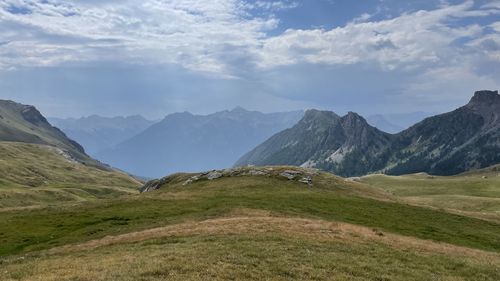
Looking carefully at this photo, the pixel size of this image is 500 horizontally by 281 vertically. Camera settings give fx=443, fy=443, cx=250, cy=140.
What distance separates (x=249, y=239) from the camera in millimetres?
44781

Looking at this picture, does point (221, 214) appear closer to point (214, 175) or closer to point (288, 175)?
point (288, 175)

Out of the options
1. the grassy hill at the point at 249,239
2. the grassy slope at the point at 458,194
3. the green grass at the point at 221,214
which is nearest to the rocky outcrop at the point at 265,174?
the grassy hill at the point at 249,239

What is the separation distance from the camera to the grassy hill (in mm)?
32938

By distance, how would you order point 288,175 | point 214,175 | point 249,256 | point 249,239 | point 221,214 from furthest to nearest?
1. point 214,175
2. point 288,175
3. point 221,214
4. point 249,239
5. point 249,256

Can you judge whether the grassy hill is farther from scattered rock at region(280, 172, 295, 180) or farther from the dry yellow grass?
scattered rock at region(280, 172, 295, 180)

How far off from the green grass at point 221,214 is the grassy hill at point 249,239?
20 centimetres

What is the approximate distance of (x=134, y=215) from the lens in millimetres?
68250

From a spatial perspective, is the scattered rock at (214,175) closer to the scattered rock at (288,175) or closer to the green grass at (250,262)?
the scattered rock at (288,175)

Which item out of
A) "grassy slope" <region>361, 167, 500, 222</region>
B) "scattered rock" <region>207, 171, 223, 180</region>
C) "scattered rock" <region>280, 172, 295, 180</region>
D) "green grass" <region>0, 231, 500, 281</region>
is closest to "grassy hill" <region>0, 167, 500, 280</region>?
"green grass" <region>0, 231, 500, 281</region>

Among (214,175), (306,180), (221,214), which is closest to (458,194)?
(306,180)

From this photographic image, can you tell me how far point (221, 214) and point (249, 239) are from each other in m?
20.3

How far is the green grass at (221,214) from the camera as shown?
59.3 meters

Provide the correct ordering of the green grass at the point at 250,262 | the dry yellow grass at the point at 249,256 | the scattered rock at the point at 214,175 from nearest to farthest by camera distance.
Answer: the green grass at the point at 250,262
the dry yellow grass at the point at 249,256
the scattered rock at the point at 214,175

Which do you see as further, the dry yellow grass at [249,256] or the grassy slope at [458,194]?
the grassy slope at [458,194]
